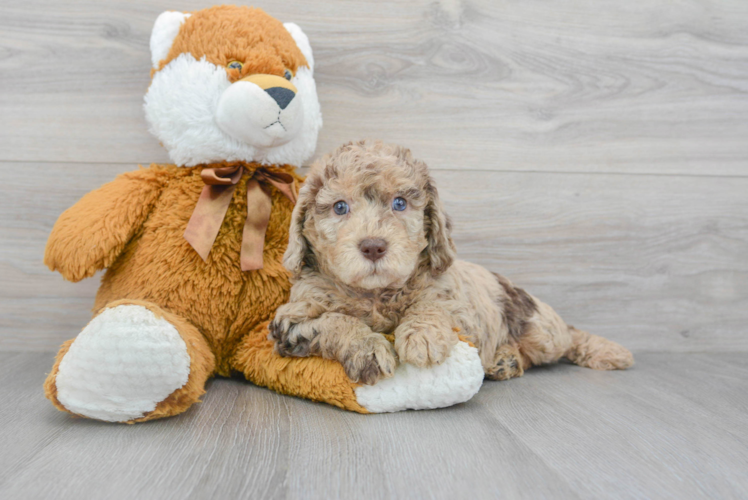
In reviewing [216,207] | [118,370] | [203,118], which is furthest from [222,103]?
[118,370]

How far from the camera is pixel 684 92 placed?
5.81ft

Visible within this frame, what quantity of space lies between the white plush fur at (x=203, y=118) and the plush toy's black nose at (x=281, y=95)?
A: 1 cm

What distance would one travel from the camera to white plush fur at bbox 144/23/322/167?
124 cm

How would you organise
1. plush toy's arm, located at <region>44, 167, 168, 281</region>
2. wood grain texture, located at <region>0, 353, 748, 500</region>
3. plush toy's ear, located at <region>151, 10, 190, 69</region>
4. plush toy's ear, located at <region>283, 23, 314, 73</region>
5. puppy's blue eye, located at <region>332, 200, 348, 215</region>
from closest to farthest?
wood grain texture, located at <region>0, 353, 748, 500</region> → puppy's blue eye, located at <region>332, 200, 348, 215</region> → plush toy's arm, located at <region>44, 167, 168, 281</region> → plush toy's ear, located at <region>151, 10, 190, 69</region> → plush toy's ear, located at <region>283, 23, 314, 73</region>

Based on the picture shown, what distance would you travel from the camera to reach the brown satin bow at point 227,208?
123 centimetres

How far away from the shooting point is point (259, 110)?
1193mm

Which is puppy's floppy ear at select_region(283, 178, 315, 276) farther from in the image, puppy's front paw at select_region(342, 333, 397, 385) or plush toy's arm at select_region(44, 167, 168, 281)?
plush toy's arm at select_region(44, 167, 168, 281)

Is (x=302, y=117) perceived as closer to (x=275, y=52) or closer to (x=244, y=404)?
(x=275, y=52)

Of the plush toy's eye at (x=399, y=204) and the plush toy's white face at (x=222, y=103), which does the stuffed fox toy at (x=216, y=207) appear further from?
the plush toy's eye at (x=399, y=204)

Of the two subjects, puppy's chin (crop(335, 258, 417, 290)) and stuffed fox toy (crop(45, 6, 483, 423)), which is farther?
stuffed fox toy (crop(45, 6, 483, 423))

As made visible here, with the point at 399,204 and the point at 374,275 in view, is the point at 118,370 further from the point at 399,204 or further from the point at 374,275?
the point at 399,204

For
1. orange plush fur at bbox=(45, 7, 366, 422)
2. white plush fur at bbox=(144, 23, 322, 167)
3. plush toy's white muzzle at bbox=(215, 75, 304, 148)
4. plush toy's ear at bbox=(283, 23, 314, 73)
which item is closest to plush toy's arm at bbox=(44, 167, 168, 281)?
orange plush fur at bbox=(45, 7, 366, 422)

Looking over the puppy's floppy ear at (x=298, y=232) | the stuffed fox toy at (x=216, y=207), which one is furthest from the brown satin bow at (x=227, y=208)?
the puppy's floppy ear at (x=298, y=232)

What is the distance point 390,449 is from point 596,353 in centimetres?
89
